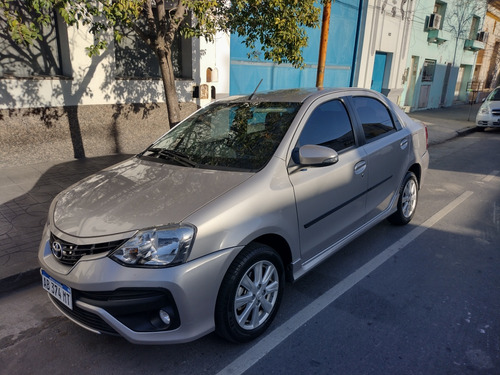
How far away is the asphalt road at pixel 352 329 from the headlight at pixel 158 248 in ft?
2.51

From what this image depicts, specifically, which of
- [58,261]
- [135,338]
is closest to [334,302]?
[135,338]

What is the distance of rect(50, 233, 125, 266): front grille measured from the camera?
228cm

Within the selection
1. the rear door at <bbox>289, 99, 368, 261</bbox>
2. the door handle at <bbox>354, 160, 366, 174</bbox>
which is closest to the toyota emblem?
the rear door at <bbox>289, 99, 368, 261</bbox>

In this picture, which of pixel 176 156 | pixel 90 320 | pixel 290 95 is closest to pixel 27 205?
pixel 176 156

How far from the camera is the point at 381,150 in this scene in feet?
12.6

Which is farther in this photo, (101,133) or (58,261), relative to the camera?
(101,133)

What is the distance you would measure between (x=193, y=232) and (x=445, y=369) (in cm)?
181

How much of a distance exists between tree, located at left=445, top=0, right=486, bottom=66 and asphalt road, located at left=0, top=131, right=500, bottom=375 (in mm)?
18863

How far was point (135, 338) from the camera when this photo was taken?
221 cm

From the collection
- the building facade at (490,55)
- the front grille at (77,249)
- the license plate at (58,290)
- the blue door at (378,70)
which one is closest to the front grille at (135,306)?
the license plate at (58,290)

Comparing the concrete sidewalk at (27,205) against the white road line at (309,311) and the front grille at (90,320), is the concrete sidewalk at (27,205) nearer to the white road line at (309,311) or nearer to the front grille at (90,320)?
the front grille at (90,320)

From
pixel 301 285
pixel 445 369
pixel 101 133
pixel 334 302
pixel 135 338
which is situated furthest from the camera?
pixel 101 133

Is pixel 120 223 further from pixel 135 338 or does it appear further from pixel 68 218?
pixel 135 338

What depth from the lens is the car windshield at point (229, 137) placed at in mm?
2947
